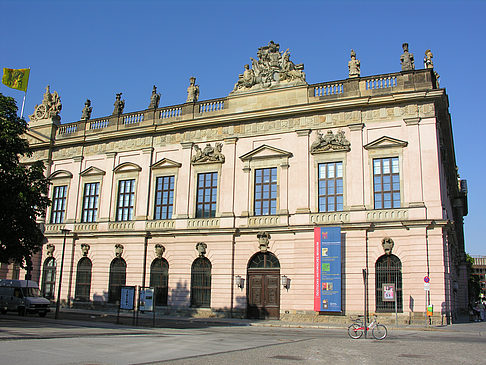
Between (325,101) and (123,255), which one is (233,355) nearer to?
(325,101)

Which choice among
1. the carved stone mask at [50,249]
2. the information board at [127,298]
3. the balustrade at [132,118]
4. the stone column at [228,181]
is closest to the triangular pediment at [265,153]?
the stone column at [228,181]

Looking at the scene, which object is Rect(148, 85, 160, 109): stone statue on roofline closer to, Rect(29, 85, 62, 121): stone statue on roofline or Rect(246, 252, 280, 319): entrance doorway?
Rect(29, 85, 62, 121): stone statue on roofline

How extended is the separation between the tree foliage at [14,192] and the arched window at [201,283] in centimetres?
1163

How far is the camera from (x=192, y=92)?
1454 inches

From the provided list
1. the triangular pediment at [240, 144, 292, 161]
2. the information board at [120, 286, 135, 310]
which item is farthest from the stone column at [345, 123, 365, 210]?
the information board at [120, 286, 135, 310]

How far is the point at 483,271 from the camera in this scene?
149 metres

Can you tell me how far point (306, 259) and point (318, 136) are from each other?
8.00 meters

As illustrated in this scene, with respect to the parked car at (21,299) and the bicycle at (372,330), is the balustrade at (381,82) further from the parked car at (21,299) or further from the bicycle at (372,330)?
the parked car at (21,299)

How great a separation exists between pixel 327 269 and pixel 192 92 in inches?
674

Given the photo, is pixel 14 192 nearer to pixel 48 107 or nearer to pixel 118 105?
pixel 118 105

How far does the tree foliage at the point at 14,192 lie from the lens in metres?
23.1

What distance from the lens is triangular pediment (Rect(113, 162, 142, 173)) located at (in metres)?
37.3

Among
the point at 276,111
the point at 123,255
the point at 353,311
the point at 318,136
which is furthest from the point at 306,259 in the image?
the point at 123,255

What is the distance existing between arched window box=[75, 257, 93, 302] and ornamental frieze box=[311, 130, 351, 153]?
65.9 feet
